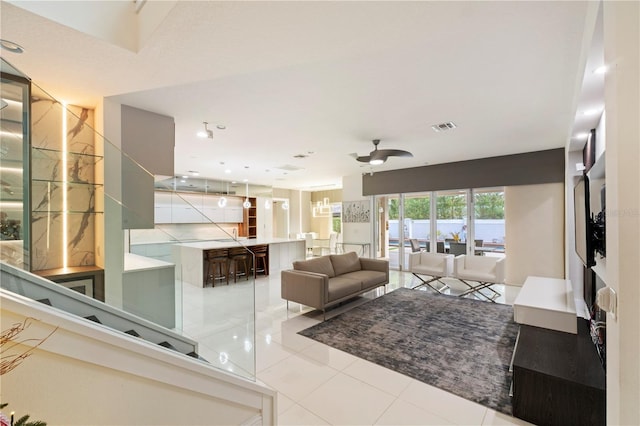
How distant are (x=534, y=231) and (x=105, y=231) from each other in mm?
7468

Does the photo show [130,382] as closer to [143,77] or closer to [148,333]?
[148,333]

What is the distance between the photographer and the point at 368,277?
202 inches

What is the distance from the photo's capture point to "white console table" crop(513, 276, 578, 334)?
8.77 feet

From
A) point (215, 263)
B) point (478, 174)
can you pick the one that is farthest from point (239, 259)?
point (478, 174)

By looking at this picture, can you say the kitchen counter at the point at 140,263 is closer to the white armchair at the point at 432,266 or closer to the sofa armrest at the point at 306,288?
the sofa armrest at the point at 306,288

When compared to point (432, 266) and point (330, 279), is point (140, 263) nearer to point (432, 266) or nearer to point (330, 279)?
point (330, 279)

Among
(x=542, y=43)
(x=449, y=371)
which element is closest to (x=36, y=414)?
(x=449, y=371)

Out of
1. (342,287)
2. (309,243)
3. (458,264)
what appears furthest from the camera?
(309,243)

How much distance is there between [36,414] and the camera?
3.48 ft

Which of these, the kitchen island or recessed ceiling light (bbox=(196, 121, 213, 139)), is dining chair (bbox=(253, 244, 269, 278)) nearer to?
the kitchen island

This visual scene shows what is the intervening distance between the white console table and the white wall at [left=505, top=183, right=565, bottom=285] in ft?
9.21

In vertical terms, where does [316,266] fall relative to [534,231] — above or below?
below

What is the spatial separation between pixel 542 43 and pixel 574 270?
12.5ft

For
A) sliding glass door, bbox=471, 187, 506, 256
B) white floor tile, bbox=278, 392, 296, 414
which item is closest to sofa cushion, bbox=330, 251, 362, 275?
white floor tile, bbox=278, 392, 296, 414
